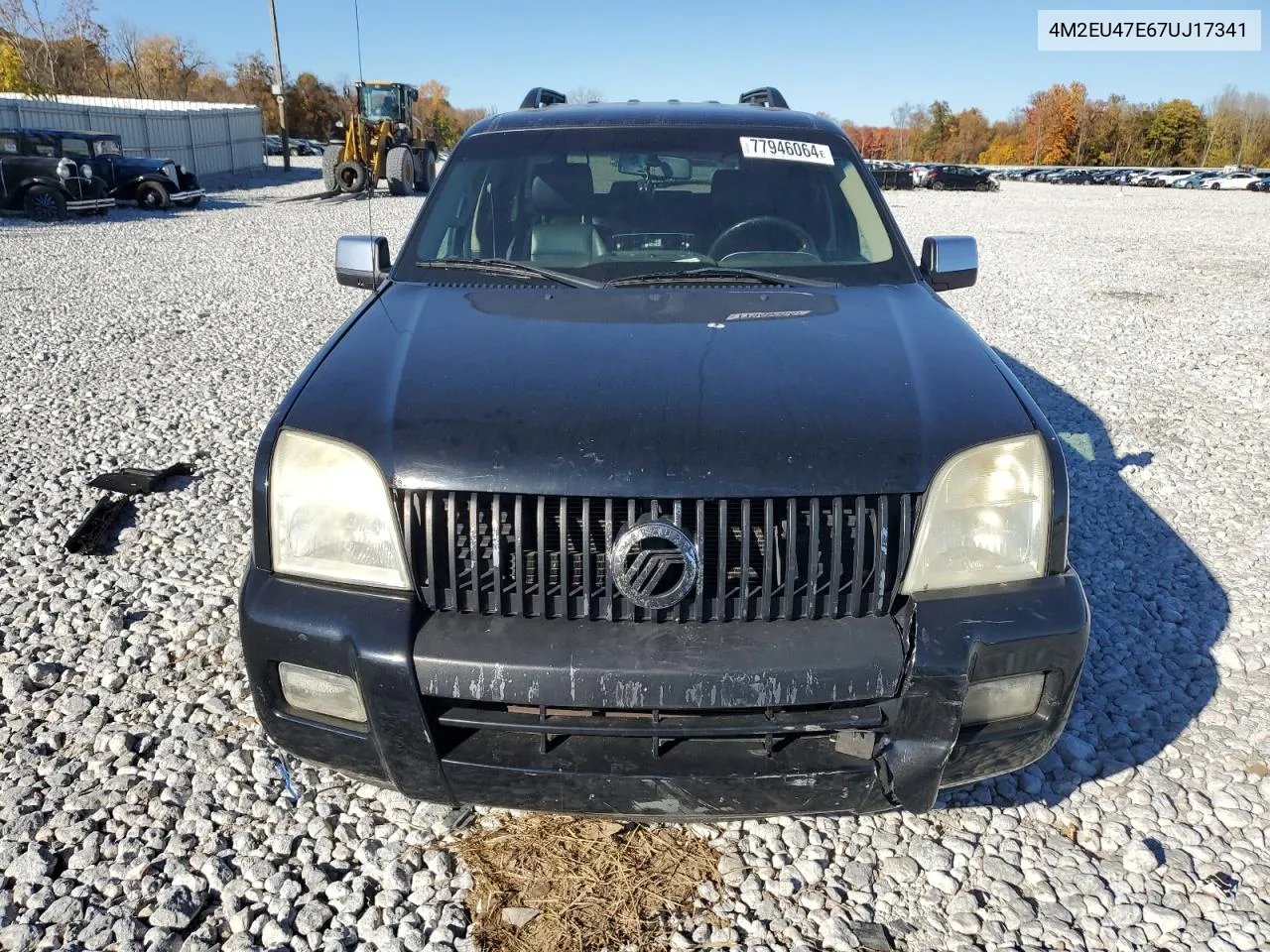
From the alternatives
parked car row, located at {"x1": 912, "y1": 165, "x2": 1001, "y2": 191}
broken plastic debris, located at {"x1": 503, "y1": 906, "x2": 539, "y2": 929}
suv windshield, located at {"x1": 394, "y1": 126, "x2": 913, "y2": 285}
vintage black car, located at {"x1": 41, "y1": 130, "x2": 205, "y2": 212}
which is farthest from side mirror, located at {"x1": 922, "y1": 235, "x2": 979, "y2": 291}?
parked car row, located at {"x1": 912, "y1": 165, "x2": 1001, "y2": 191}

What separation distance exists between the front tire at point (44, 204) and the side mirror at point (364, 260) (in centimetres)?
1590

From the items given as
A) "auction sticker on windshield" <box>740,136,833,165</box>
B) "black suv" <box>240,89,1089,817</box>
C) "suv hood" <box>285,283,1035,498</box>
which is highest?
"auction sticker on windshield" <box>740,136,833,165</box>

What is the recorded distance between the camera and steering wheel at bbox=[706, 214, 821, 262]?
309 centimetres

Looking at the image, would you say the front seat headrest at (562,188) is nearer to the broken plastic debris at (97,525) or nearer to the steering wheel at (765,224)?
the steering wheel at (765,224)

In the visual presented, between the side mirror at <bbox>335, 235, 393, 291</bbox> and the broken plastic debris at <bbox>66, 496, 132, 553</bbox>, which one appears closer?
the side mirror at <bbox>335, 235, 393, 291</bbox>

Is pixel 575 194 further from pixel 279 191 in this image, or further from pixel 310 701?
pixel 279 191

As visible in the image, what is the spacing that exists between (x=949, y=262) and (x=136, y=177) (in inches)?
750

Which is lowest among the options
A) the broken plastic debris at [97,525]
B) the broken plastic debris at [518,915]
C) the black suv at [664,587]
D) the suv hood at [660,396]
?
the broken plastic debris at [518,915]

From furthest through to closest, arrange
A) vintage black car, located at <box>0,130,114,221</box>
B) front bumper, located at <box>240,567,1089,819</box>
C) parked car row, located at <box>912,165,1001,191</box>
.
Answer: parked car row, located at <box>912,165,1001,191</box> → vintage black car, located at <box>0,130,114,221</box> → front bumper, located at <box>240,567,1089,819</box>

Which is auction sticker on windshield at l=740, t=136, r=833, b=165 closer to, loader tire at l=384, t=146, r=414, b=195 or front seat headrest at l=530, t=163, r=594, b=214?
front seat headrest at l=530, t=163, r=594, b=214

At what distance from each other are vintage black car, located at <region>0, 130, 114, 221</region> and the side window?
0.27 m

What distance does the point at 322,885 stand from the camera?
2.17 meters

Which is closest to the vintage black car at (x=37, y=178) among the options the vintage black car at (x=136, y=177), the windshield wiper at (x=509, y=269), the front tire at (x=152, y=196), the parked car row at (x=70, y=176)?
the parked car row at (x=70, y=176)

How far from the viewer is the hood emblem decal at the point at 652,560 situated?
1.83 metres
